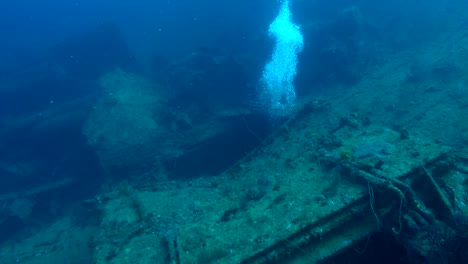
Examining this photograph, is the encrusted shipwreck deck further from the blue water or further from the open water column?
the open water column

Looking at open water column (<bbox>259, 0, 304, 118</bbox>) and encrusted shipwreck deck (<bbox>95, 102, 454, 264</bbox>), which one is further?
open water column (<bbox>259, 0, 304, 118</bbox>)

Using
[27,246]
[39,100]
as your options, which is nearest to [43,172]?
[27,246]

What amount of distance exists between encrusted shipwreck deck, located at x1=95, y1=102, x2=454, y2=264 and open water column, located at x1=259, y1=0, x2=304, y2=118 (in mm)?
5670

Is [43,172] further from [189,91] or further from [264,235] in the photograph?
[264,235]

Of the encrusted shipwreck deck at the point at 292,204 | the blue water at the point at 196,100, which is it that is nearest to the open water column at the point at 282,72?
the blue water at the point at 196,100

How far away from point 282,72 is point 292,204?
10.8 metres

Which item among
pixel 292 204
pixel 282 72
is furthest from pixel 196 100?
pixel 292 204

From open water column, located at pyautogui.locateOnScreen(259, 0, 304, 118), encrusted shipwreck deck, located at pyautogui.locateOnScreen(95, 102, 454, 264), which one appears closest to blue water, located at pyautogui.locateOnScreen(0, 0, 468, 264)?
open water column, located at pyautogui.locateOnScreen(259, 0, 304, 118)

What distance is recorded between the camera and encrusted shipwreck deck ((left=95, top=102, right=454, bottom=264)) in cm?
447

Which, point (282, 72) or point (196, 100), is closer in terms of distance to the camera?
point (196, 100)

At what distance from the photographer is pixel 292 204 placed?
5.14 meters

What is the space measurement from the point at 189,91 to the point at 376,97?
6256 mm

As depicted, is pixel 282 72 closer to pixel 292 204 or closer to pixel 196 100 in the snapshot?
pixel 196 100

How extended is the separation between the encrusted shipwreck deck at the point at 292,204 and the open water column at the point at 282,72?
18.6ft
